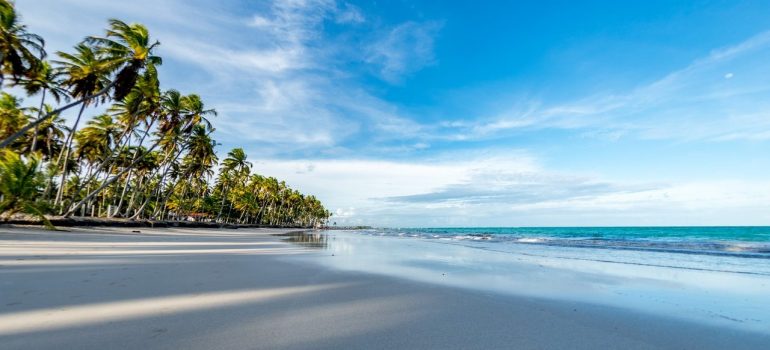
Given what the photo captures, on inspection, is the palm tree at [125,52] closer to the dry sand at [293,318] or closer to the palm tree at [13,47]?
the palm tree at [13,47]

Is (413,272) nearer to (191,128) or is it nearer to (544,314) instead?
(544,314)

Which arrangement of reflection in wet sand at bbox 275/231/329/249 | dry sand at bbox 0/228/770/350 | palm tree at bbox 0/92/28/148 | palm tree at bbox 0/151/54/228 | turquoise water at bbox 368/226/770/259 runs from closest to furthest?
dry sand at bbox 0/228/770/350 < palm tree at bbox 0/151/54/228 < reflection in wet sand at bbox 275/231/329/249 < turquoise water at bbox 368/226/770/259 < palm tree at bbox 0/92/28/148

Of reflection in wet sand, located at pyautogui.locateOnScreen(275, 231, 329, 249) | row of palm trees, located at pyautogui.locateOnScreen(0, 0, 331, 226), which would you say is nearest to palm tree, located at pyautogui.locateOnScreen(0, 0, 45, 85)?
row of palm trees, located at pyautogui.locateOnScreen(0, 0, 331, 226)

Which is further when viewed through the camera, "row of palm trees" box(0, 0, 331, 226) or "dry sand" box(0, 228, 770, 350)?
"row of palm trees" box(0, 0, 331, 226)

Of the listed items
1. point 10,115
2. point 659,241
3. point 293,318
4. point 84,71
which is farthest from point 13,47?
point 659,241

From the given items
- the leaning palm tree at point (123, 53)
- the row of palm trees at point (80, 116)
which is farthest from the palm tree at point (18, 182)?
the leaning palm tree at point (123, 53)

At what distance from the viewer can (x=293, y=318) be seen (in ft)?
12.5

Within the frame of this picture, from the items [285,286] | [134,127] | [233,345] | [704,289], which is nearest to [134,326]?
[233,345]

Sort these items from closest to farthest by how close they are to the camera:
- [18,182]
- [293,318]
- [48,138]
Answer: [293,318] < [18,182] < [48,138]

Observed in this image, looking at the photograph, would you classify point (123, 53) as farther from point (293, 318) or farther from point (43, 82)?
point (293, 318)

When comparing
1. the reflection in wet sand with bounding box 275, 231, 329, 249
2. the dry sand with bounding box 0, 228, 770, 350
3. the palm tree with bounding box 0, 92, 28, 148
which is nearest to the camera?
the dry sand with bounding box 0, 228, 770, 350

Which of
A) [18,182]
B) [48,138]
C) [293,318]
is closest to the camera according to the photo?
[293,318]

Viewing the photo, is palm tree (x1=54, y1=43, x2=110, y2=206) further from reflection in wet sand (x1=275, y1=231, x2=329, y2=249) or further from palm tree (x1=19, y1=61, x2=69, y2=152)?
reflection in wet sand (x1=275, y1=231, x2=329, y2=249)

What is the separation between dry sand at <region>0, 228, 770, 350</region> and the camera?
3047 mm
